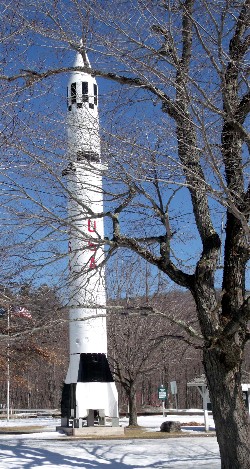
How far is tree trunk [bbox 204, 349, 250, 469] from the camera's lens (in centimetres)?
784

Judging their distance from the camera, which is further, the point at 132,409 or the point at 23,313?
the point at 132,409

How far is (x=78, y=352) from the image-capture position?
69.3 feet

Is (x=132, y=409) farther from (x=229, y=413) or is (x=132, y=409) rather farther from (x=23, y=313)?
(x=229, y=413)

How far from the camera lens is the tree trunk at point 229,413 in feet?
25.7

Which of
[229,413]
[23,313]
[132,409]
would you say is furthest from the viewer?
[132,409]

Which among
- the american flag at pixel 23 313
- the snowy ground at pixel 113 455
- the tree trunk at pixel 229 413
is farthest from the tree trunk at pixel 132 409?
the tree trunk at pixel 229 413

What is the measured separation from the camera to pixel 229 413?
7898mm

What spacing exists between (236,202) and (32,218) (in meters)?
2.68

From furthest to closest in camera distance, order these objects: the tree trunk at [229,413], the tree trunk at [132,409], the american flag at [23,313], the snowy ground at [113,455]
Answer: the tree trunk at [132,409] < the snowy ground at [113,455] < the american flag at [23,313] < the tree trunk at [229,413]

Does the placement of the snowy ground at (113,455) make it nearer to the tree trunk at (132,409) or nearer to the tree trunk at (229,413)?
the tree trunk at (229,413)

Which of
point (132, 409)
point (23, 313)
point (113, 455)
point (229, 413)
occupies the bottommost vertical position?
point (113, 455)

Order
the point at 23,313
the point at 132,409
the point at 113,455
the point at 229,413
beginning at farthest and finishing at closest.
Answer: the point at 132,409 → the point at 113,455 → the point at 23,313 → the point at 229,413

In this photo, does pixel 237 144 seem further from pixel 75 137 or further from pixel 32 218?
pixel 32 218

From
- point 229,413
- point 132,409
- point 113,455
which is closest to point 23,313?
point 113,455
